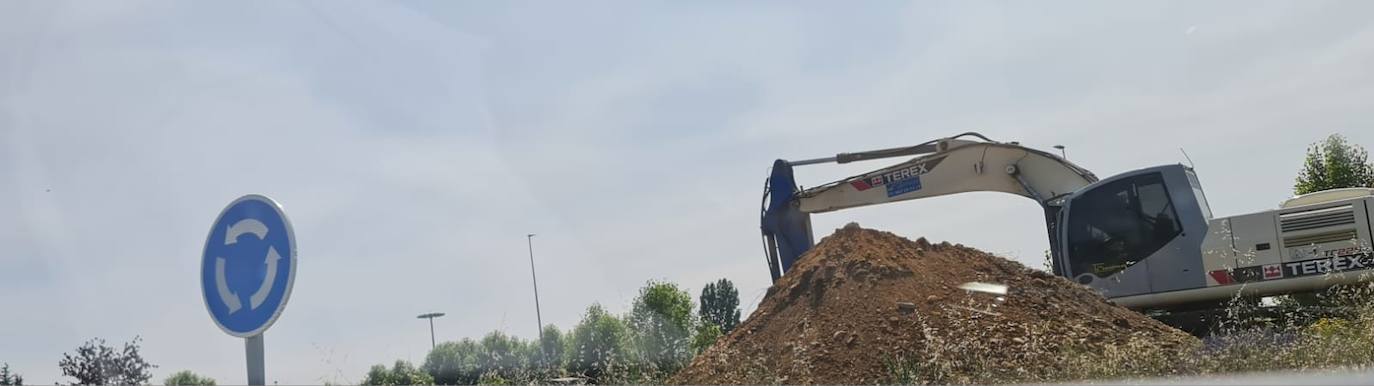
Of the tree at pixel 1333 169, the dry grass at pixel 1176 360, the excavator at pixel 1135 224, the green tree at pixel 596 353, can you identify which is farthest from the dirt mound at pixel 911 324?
the tree at pixel 1333 169

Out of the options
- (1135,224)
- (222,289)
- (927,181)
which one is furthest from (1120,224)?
(222,289)

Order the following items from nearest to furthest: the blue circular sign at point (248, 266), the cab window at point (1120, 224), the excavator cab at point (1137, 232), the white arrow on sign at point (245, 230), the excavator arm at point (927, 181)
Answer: the blue circular sign at point (248, 266), the white arrow on sign at point (245, 230), the excavator cab at point (1137, 232), the cab window at point (1120, 224), the excavator arm at point (927, 181)

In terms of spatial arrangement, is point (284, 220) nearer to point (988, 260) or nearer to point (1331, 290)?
point (988, 260)

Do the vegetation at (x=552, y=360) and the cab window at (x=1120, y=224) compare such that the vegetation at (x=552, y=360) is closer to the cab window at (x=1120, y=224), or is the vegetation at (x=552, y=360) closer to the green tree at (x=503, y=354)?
the green tree at (x=503, y=354)

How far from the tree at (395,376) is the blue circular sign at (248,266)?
253 cm

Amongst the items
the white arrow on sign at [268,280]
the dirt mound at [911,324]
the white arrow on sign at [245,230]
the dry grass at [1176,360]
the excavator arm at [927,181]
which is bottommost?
the dry grass at [1176,360]

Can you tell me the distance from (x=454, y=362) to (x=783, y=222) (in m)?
7.84

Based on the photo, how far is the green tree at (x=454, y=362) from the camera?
847 cm

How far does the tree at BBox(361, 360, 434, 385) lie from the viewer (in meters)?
7.71

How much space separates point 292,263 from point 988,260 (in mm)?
7989

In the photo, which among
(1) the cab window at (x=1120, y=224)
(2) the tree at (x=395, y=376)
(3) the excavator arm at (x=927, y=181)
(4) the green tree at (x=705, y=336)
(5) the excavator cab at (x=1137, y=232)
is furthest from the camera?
(3) the excavator arm at (x=927, y=181)

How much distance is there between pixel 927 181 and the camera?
16953mm

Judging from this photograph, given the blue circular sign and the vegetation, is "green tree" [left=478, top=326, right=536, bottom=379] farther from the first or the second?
the blue circular sign

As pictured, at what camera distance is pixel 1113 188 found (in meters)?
14.9
